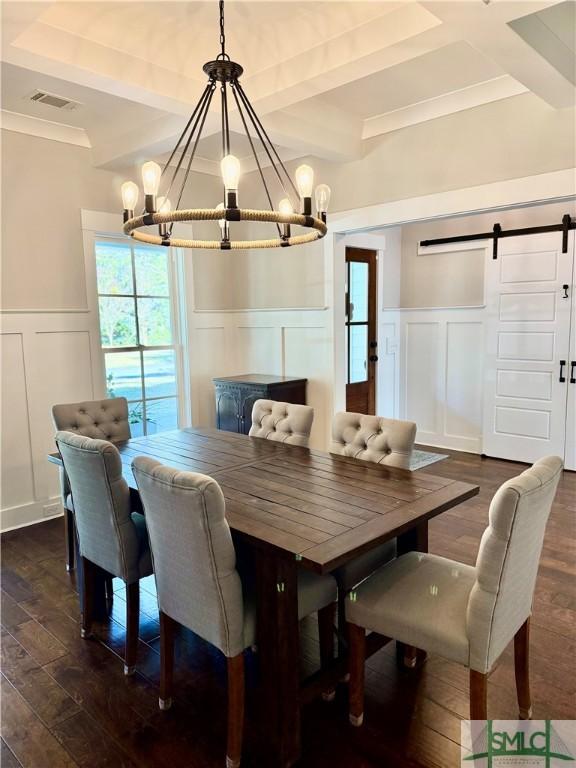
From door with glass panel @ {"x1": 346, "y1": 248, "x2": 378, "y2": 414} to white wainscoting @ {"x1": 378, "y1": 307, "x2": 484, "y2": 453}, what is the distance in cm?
19

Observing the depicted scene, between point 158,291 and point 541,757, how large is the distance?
13.7ft

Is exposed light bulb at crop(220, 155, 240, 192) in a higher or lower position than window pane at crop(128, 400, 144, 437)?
higher

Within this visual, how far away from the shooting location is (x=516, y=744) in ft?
5.92

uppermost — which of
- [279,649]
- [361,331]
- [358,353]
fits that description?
[361,331]

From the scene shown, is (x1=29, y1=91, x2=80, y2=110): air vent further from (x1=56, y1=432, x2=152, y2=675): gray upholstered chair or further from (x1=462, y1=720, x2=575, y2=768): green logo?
(x1=462, y1=720, x2=575, y2=768): green logo

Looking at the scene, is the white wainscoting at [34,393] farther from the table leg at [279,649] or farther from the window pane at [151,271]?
the table leg at [279,649]

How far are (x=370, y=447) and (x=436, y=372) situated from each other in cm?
349

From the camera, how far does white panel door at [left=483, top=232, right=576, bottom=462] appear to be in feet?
15.6

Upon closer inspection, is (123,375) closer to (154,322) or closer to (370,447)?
(154,322)

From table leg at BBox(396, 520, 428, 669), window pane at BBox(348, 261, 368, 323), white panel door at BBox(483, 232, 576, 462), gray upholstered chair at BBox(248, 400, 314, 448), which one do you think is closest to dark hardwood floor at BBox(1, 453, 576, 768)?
table leg at BBox(396, 520, 428, 669)

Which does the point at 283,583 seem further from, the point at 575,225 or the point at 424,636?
the point at 575,225

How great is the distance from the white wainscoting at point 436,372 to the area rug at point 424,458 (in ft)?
1.27

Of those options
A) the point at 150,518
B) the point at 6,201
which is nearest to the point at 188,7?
the point at 6,201

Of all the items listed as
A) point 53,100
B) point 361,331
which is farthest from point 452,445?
point 53,100
